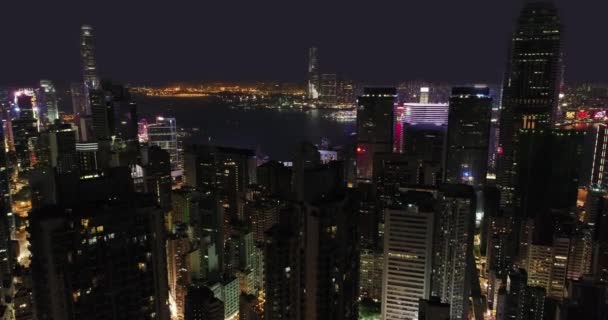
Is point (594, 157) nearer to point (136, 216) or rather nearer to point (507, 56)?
point (507, 56)

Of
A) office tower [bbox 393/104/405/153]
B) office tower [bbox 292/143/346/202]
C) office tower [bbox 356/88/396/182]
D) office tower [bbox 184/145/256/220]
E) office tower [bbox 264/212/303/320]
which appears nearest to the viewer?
office tower [bbox 292/143/346/202]

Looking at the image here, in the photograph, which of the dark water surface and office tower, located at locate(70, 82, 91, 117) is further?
office tower, located at locate(70, 82, 91, 117)

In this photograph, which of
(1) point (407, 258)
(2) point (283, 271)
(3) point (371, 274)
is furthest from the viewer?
(3) point (371, 274)

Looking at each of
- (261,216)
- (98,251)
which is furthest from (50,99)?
(98,251)

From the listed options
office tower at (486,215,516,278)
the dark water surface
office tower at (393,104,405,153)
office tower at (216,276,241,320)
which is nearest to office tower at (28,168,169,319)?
office tower at (216,276,241,320)

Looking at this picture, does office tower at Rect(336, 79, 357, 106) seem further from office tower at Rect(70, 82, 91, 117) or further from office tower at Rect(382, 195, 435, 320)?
office tower at Rect(382, 195, 435, 320)

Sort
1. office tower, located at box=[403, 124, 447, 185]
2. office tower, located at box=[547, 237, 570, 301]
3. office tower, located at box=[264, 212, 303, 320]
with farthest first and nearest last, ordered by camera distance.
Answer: office tower, located at box=[403, 124, 447, 185] < office tower, located at box=[547, 237, 570, 301] < office tower, located at box=[264, 212, 303, 320]

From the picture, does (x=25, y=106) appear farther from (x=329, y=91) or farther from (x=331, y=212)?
(x=331, y=212)

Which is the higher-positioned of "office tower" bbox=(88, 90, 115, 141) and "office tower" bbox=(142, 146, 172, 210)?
"office tower" bbox=(88, 90, 115, 141)
